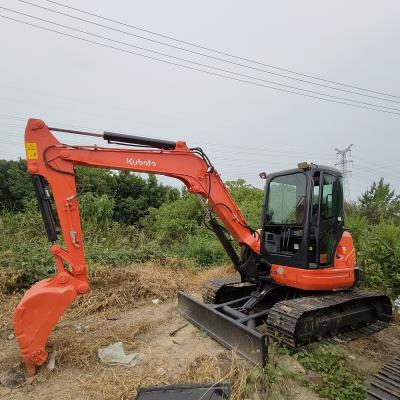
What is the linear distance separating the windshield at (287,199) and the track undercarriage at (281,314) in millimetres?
1005

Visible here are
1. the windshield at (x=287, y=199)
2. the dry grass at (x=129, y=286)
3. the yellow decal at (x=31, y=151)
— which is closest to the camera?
the yellow decal at (x=31, y=151)

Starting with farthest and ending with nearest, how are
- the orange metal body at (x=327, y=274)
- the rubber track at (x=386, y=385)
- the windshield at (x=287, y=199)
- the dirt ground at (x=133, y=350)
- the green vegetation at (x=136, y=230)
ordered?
the green vegetation at (x=136, y=230)
the windshield at (x=287, y=199)
the orange metal body at (x=327, y=274)
the dirt ground at (x=133, y=350)
the rubber track at (x=386, y=385)

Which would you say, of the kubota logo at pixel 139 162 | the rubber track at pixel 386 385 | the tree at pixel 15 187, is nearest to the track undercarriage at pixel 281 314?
the rubber track at pixel 386 385

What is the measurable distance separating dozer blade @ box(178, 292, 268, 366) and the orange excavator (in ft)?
0.04

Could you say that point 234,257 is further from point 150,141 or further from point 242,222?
point 150,141

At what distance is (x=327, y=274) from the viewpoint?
4594 mm

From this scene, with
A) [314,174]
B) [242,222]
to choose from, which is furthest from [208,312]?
[314,174]

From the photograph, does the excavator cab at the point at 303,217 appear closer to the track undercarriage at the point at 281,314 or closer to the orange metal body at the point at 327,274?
the orange metal body at the point at 327,274

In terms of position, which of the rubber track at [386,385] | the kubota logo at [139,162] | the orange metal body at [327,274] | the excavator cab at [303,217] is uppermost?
the kubota logo at [139,162]

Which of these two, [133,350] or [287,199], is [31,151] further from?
[287,199]

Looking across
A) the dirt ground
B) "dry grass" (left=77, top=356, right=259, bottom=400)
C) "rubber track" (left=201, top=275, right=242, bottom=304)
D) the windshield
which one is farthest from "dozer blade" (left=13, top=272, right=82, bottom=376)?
the windshield

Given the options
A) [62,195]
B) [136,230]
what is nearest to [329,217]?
[62,195]

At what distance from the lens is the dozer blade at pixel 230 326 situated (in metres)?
3.60

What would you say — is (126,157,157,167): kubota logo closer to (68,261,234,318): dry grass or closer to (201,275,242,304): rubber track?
(201,275,242,304): rubber track
